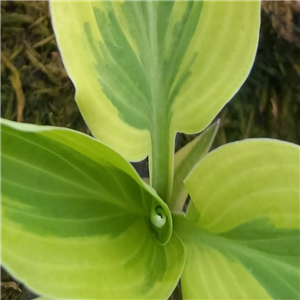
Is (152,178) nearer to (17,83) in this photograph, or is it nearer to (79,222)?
(79,222)

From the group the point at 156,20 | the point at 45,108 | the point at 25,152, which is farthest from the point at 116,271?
the point at 45,108

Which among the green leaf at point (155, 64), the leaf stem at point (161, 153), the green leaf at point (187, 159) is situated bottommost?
the green leaf at point (187, 159)


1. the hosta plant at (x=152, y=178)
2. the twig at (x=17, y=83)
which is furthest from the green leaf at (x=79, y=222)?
the twig at (x=17, y=83)

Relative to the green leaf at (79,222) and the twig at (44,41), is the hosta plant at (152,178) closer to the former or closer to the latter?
the green leaf at (79,222)

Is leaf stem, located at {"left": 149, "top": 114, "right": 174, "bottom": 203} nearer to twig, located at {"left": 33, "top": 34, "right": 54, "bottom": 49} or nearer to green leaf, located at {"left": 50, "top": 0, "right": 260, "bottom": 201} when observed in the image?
green leaf, located at {"left": 50, "top": 0, "right": 260, "bottom": 201}

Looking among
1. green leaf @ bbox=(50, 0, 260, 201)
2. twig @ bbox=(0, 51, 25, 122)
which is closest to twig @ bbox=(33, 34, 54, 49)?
twig @ bbox=(0, 51, 25, 122)

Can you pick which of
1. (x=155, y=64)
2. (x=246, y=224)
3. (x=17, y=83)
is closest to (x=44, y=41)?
(x=17, y=83)

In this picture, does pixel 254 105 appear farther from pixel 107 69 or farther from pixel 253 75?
pixel 107 69
